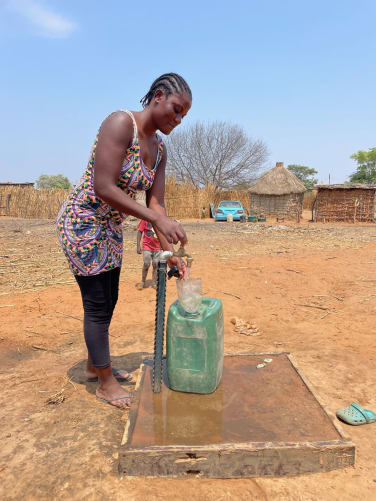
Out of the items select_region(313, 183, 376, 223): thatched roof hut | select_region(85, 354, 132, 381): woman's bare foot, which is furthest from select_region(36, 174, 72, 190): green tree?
select_region(85, 354, 132, 381): woman's bare foot

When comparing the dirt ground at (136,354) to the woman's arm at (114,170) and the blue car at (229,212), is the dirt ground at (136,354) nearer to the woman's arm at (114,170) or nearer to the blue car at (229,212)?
the woman's arm at (114,170)

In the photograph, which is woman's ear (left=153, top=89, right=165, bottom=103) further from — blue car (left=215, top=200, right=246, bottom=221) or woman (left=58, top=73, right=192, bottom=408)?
blue car (left=215, top=200, right=246, bottom=221)

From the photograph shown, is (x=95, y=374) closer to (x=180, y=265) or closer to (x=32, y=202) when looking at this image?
(x=180, y=265)

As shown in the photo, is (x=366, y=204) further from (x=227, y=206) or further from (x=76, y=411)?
(x=76, y=411)

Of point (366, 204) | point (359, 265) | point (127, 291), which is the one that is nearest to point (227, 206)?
point (366, 204)

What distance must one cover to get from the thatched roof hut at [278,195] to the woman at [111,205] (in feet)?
62.2

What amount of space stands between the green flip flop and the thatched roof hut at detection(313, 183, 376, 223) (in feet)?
59.8

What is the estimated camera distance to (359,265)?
237 inches

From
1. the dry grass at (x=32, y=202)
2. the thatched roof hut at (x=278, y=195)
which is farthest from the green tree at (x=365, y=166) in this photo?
the dry grass at (x=32, y=202)

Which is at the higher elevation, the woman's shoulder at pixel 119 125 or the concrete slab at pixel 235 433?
the woman's shoulder at pixel 119 125

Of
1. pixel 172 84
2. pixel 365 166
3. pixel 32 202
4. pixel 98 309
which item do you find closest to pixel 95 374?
pixel 98 309

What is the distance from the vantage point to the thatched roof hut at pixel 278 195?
20344 mm

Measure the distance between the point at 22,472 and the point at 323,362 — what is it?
81.5 inches

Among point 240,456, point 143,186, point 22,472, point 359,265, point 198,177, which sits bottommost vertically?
point 22,472
